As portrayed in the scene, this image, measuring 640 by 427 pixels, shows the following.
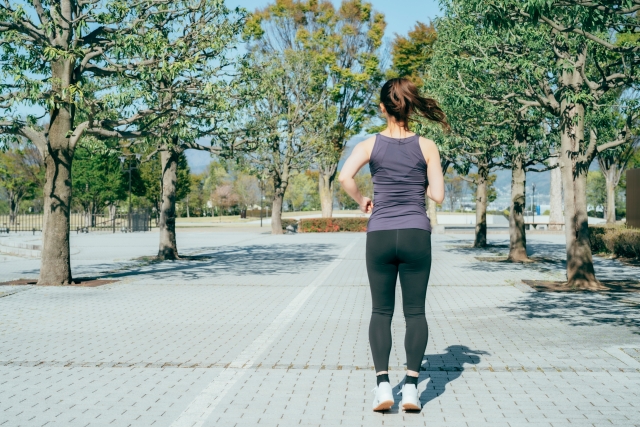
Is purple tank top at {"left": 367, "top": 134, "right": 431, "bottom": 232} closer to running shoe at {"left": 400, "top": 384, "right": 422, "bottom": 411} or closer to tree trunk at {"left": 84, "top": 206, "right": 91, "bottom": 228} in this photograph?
A: running shoe at {"left": 400, "top": 384, "right": 422, "bottom": 411}

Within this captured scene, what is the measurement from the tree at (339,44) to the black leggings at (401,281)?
37.6 m

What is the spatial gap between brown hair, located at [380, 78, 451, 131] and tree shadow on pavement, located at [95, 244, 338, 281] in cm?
1045

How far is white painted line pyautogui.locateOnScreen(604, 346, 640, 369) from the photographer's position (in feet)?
20.6

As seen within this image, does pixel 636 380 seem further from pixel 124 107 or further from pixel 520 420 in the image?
pixel 124 107

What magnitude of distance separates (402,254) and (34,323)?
5896 millimetres

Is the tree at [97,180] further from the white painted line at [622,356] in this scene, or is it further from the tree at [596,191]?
the tree at [596,191]

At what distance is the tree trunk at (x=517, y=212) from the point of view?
1833cm

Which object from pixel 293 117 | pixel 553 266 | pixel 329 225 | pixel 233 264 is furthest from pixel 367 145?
pixel 329 225

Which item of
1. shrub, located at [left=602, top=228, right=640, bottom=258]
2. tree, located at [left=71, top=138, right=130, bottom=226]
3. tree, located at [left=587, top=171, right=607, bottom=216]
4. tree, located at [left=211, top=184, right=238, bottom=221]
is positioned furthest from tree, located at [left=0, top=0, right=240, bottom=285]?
tree, located at [left=211, top=184, right=238, bottom=221]

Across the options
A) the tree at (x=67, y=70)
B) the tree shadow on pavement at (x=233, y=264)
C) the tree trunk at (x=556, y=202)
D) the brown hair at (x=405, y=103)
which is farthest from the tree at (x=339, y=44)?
the brown hair at (x=405, y=103)

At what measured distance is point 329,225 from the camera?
4294 centimetres

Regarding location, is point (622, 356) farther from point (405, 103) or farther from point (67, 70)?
point (67, 70)

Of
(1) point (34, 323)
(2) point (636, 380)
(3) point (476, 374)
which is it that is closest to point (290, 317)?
(1) point (34, 323)

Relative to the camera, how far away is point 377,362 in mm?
4793
